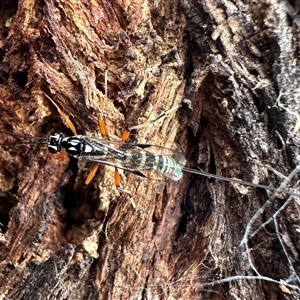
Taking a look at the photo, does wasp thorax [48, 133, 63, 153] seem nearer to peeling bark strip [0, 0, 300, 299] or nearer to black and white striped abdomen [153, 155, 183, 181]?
peeling bark strip [0, 0, 300, 299]

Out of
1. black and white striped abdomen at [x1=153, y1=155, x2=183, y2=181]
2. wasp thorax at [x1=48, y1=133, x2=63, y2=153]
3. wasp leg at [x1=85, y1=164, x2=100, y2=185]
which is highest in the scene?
black and white striped abdomen at [x1=153, y1=155, x2=183, y2=181]

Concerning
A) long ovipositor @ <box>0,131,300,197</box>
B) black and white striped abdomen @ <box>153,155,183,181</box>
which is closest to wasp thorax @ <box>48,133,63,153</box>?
long ovipositor @ <box>0,131,300,197</box>

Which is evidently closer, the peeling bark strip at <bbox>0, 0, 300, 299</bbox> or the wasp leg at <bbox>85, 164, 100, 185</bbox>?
the peeling bark strip at <bbox>0, 0, 300, 299</bbox>

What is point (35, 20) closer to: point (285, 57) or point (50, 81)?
point (50, 81)

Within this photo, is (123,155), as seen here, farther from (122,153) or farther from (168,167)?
(168,167)

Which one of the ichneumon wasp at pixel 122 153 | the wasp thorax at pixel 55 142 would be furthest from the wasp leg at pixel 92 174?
the wasp thorax at pixel 55 142

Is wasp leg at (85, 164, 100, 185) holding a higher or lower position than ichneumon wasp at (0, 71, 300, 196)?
lower

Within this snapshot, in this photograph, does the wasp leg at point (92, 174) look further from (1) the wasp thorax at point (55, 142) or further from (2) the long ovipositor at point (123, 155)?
(1) the wasp thorax at point (55, 142)
